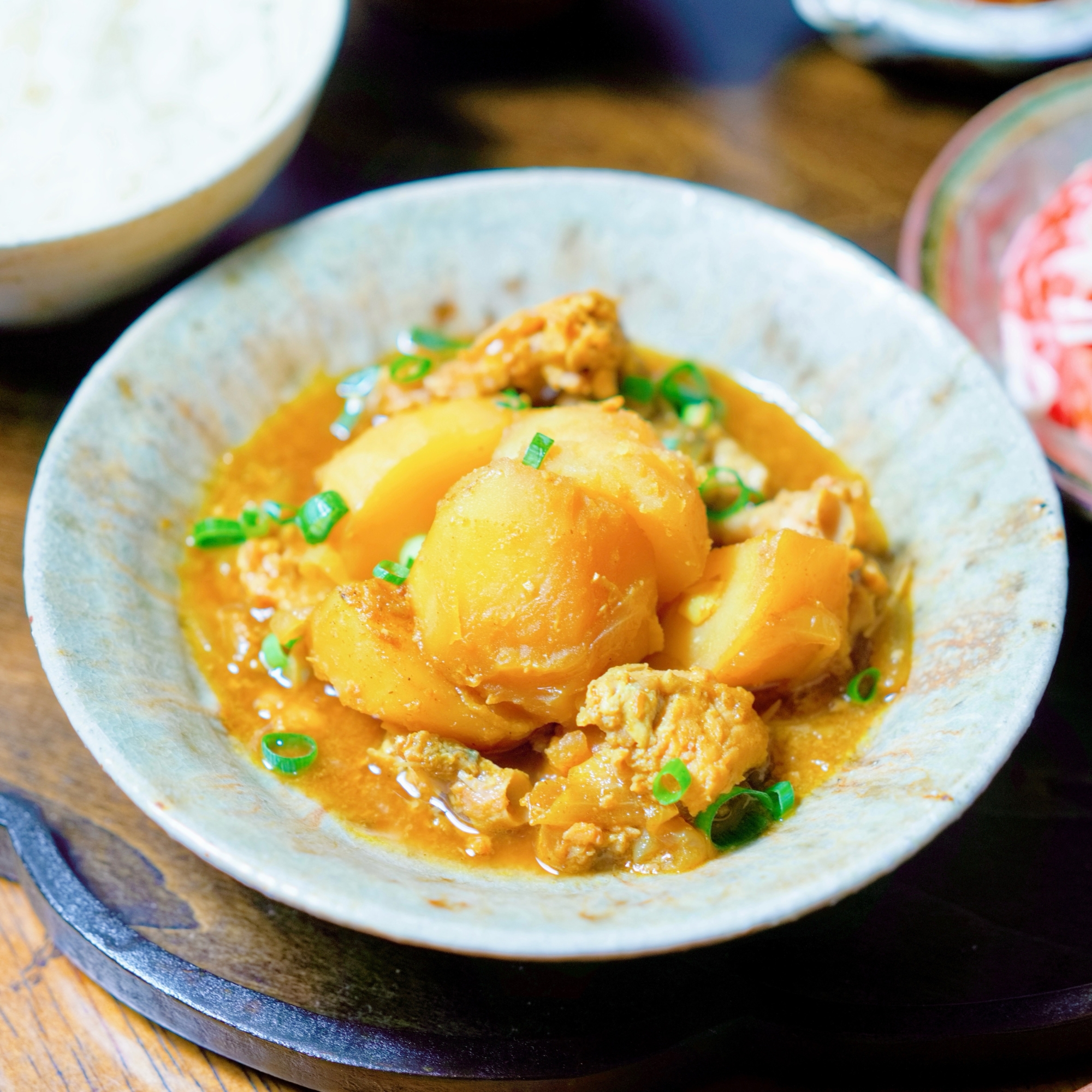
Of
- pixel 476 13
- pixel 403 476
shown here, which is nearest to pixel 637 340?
pixel 403 476

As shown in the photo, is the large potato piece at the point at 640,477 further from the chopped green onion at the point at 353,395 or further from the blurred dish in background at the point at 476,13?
the blurred dish in background at the point at 476,13

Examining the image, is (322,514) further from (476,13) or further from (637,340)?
(476,13)

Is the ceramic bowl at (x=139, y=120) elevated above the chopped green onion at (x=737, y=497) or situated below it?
above

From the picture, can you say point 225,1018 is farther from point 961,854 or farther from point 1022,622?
point 1022,622

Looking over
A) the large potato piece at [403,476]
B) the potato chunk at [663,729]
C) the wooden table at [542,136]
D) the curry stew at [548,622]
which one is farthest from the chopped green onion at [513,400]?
the wooden table at [542,136]

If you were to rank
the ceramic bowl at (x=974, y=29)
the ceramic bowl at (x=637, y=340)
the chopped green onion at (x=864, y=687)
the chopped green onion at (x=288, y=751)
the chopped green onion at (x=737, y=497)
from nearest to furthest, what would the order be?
1. the ceramic bowl at (x=637, y=340)
2. the chopped green onion at (x=288, y=751)
3. the chopped green onion at (x=864, y=687)
4. the chopped green onion at (x=737, y=497)
5. the ceramic bowl at (x=974, y=29)

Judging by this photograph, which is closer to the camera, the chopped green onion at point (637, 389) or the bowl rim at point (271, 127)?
the bowl rim at point (271, 127)

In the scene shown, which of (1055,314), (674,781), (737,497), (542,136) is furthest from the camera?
(542,136)
